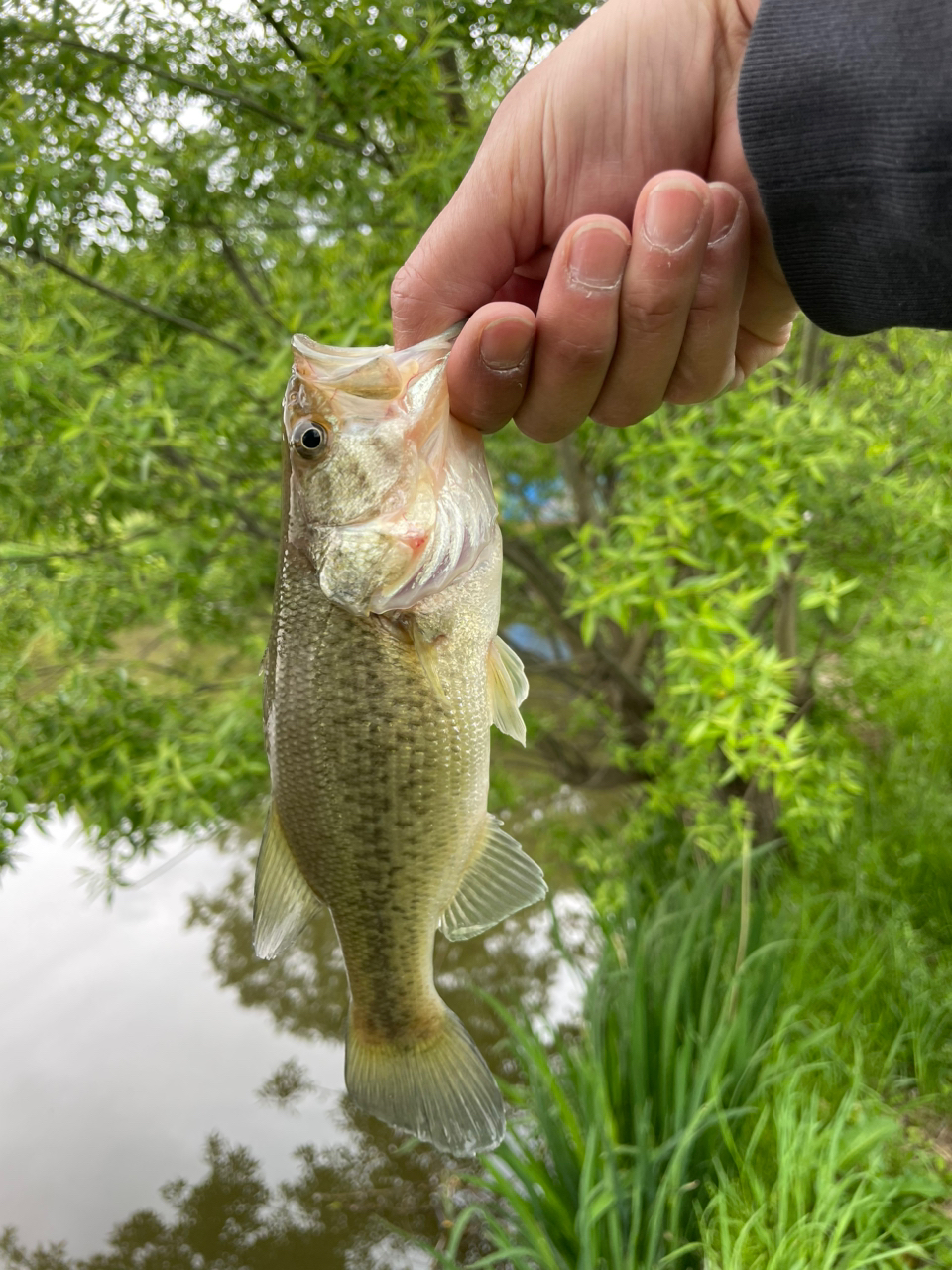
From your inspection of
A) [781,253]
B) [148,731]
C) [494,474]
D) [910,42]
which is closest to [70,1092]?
[148,731]

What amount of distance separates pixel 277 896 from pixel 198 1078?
3646 millimetres

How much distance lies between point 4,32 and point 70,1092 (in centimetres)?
445

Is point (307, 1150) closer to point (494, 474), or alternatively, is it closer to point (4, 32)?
point (494, 474)

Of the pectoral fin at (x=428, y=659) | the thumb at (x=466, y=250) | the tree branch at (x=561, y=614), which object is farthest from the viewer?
the tree branch at (x=561, y=614)

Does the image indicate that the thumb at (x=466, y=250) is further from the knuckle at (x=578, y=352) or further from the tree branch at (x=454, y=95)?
the tree branch at (x=454, y=95)

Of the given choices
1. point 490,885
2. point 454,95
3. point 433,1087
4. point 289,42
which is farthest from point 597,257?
point 454,95

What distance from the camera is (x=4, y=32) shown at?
2.44m

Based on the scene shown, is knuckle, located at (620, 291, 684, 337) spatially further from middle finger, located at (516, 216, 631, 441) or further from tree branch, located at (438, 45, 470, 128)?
tree branch, located at (438, 45, 470, 128)

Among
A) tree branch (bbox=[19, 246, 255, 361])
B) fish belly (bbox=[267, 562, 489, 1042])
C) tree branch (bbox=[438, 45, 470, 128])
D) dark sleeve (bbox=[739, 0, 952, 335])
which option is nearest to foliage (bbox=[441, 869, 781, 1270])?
fish belly (bbox=[267, 562, 489, 1042])

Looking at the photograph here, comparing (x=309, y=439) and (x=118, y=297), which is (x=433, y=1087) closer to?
(x=309, y=439)

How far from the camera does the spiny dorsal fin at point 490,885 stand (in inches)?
55.6

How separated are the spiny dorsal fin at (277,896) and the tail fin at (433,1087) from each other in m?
0.23

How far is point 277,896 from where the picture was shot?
137 cm

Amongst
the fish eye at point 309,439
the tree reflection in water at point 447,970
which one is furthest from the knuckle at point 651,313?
the tree reflection in water at point 447,970
